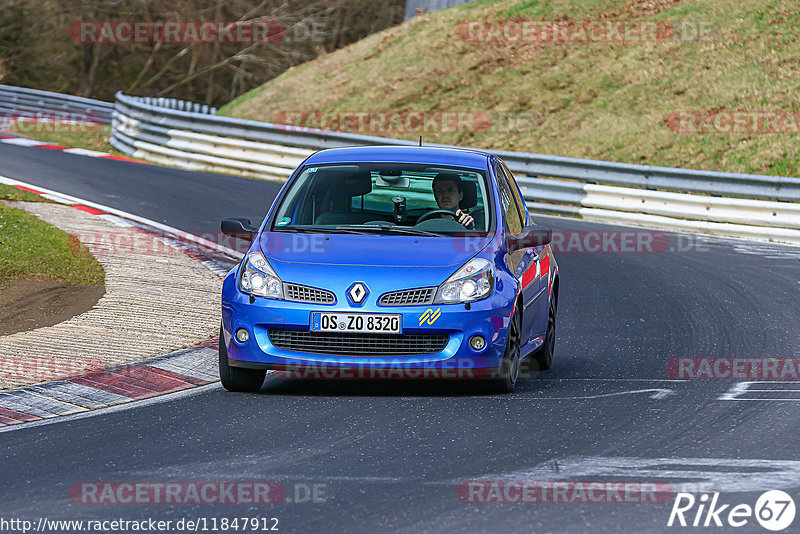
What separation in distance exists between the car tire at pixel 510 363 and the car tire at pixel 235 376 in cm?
150

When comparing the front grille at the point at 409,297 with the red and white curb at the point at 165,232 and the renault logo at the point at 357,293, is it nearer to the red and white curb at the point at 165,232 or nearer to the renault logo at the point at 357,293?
the renault logo at the point at 357,293

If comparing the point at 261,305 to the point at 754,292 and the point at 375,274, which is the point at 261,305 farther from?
the point at 754,292

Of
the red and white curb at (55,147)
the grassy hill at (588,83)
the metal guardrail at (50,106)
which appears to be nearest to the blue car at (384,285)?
the grassy hill at (588,83)

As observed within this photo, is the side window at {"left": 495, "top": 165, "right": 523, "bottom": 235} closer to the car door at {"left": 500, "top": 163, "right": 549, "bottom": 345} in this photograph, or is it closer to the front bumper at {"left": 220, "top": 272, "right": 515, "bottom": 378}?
→ the car door at {"left": 500, "top": 163, "right": 549, "bottom": 345}

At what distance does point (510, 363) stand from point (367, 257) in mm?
1118

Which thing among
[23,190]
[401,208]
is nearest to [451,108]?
[23,190]

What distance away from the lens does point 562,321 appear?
38.8 feet

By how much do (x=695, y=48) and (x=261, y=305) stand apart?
2376 centimetres

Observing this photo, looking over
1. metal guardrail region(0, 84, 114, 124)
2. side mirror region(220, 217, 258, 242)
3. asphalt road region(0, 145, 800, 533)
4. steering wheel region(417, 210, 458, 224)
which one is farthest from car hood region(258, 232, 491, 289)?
metal guardrail region(0, 84, 114, 124)

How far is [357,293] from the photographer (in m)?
7.91

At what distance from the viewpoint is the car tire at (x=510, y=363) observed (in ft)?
26.8

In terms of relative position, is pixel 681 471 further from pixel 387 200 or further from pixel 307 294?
pixel 387 200

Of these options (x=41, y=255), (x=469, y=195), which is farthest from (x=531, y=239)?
(x=41, y=255)

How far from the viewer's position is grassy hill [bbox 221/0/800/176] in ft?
85.1
